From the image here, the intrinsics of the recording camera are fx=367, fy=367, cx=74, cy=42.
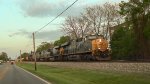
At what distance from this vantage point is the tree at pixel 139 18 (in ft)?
230

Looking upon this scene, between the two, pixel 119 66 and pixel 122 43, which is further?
pixel 122 43

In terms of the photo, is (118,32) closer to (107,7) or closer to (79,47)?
(107,7)

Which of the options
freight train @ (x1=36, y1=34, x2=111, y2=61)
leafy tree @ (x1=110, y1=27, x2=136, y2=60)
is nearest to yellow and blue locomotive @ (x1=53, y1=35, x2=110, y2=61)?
freight train @ (x1=36, y1=34, x2=111, y2=61)

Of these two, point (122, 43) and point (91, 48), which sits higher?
point (122, 43)

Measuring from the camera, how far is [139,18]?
239ft

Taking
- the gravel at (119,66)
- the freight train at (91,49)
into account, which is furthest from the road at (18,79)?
the freight train at (91,49)

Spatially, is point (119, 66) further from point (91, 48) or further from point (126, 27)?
point (126, 27)

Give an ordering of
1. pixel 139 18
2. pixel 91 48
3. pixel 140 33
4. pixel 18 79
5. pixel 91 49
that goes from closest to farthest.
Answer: pixel 18 79, pixel 91 49, pixel 91 48, pixel 140 33, pixel 139 18

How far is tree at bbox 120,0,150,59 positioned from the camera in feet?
230

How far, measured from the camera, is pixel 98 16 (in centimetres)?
9150

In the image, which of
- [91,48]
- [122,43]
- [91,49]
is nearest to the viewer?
[91,49]

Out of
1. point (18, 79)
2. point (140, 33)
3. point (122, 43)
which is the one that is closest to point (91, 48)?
point (18, 79)

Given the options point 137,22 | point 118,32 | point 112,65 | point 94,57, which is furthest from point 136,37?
point 112,65

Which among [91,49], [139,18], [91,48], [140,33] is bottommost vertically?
[91,49]
